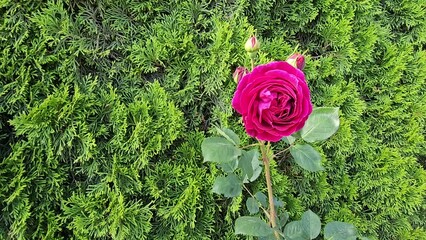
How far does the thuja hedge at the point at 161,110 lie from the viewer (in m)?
1.17

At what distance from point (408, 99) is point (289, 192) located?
0.67 metres

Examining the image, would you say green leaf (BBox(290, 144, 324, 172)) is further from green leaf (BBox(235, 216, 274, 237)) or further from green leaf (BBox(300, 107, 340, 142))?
green leaf (BBox(235, 216, 274, 237))

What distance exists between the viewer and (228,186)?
3.27 feet

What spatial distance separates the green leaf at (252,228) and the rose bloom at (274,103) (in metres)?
0.29

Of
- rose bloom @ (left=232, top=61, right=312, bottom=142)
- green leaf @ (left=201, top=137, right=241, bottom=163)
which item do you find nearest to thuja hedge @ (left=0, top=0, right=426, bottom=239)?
green leaf @ (left=201, top=137, right=241, bottom=163)

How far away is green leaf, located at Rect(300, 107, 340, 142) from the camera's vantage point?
81 cm

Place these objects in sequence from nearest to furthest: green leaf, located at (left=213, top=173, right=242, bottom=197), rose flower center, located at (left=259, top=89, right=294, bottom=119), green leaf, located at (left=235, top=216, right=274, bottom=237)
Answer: rose flower center, located at (left=259, top=89, right=294, bottom=119) < green leaf, located at (left=235, top=216, right=274, bottom=237) < green leaf, located at (left=213, top=173, right=242, bottom=197)

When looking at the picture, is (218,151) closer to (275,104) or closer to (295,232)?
(275,104)

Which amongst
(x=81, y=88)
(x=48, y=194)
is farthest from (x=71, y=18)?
(x=48, y=194)

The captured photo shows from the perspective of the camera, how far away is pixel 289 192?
4.62 ft

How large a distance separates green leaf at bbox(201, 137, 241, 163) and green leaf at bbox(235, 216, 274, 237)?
18 centimetres

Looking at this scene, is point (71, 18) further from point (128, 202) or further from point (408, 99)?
point (408, 99)

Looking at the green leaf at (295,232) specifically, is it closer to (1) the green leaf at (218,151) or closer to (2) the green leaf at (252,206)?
(2) the green leaf at (252,206)

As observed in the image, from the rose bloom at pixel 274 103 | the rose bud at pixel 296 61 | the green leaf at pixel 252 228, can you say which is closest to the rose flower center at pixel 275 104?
the rose bloom at pixel 274 103
